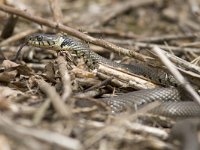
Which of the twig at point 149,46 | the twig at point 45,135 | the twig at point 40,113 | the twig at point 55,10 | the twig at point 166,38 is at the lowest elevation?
the twig at point 45,135

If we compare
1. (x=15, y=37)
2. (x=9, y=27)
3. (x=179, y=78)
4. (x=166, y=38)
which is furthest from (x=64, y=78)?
→ (x=166, y=38)

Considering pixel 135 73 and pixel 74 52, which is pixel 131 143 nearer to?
pixel 135 73

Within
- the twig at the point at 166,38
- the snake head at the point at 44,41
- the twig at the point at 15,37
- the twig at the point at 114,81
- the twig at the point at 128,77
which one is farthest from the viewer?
the twig at the point at 166,38

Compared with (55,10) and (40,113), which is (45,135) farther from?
(55,10)

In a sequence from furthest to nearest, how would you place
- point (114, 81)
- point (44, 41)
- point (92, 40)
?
point (44, 41)
point (92, 40)
point (114, 81)

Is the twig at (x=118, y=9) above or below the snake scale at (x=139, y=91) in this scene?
above

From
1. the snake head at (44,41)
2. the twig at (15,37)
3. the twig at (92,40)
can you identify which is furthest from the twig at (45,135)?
the twig at (15,37)

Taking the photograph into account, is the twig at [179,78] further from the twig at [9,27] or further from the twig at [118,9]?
the twig at [118,9]

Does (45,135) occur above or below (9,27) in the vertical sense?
below
